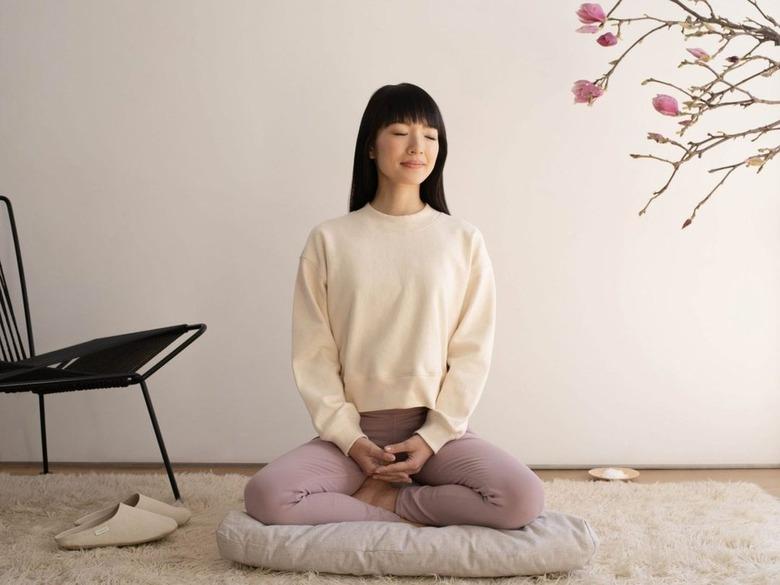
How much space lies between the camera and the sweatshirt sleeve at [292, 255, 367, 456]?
170 cm

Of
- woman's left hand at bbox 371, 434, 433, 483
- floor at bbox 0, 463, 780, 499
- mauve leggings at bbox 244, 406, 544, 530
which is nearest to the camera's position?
mauve leggings at bbox 244, 406, 544, 530

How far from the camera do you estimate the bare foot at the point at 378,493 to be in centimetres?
166

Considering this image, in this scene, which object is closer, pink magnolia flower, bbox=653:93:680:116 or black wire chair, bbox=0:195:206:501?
pink magnolia flower, bbox=653:93:680:116

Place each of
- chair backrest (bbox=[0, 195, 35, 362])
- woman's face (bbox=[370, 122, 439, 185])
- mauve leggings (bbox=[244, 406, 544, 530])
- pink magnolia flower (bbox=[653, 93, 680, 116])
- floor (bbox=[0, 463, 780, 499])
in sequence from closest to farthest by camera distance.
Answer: pink magnolia flower (bbox=[653, 93, 680, 116])
mauve leggings (bbox=[244, 406, 544, 530])
woman's face (bbox=[370, 122, 439, 185])
floor (bbox=[0, 463, 780, 499])
chair backrest (bbox=[0, 195, 35, 362])

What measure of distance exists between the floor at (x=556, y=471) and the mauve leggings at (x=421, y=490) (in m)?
0.74

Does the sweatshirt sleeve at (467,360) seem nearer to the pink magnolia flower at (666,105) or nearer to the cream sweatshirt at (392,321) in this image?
the cream sweatshirt at (392,321)

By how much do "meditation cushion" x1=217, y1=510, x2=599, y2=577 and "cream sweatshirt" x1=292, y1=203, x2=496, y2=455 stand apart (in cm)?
23

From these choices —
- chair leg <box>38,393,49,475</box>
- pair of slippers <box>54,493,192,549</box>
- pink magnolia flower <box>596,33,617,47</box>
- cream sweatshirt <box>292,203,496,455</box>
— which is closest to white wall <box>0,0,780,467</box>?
chair leg <box>38,393,49,475</box>

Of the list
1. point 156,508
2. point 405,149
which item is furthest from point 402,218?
point 156,508

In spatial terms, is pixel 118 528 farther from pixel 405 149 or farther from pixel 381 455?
pixel 405 149

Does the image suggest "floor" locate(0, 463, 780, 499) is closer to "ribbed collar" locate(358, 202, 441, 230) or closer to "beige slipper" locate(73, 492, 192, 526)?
"beige slipper" locate(73, 492, 192, 526)

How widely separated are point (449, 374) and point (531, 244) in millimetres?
798

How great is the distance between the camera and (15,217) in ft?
8.27

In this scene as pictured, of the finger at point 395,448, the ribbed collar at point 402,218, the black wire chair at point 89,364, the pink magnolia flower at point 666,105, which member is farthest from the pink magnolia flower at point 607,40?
the black wire chair at point 89,364
